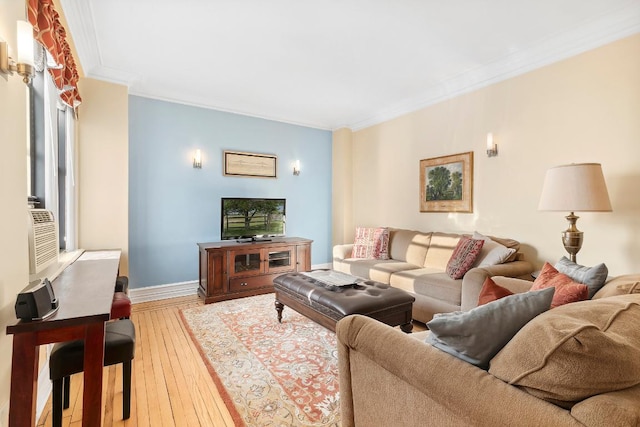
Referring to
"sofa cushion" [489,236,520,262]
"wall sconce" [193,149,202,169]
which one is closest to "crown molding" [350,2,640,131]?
"sofa cushion" [489,236,520,262]

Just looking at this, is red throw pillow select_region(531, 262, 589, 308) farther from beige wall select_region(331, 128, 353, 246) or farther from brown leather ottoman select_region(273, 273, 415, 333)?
beige wall select_region(331, 128, 353, 246)

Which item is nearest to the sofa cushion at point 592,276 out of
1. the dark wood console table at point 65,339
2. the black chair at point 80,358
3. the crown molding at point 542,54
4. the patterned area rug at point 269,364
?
the patterned area rug at point 269,364

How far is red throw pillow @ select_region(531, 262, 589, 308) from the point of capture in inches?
56.1

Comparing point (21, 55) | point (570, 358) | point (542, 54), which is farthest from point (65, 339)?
point (542, 54)

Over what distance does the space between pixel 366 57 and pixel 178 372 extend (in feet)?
10.5

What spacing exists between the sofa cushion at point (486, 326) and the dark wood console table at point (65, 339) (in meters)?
1.32

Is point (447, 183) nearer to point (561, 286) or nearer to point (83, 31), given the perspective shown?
point (561, 286)

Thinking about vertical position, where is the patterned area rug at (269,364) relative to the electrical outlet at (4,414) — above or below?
below

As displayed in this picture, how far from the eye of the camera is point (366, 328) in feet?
4.23

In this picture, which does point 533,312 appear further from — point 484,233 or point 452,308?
point 484,233

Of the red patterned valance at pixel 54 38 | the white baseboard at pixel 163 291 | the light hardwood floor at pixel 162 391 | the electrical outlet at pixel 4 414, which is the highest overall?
the red patterned valance at pixel 54 38

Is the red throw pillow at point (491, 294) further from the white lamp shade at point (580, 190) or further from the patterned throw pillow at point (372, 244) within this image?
the patterned throw pillow at point (372, 244)

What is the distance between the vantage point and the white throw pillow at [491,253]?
2.99 metres

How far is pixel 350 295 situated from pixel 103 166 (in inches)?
114
